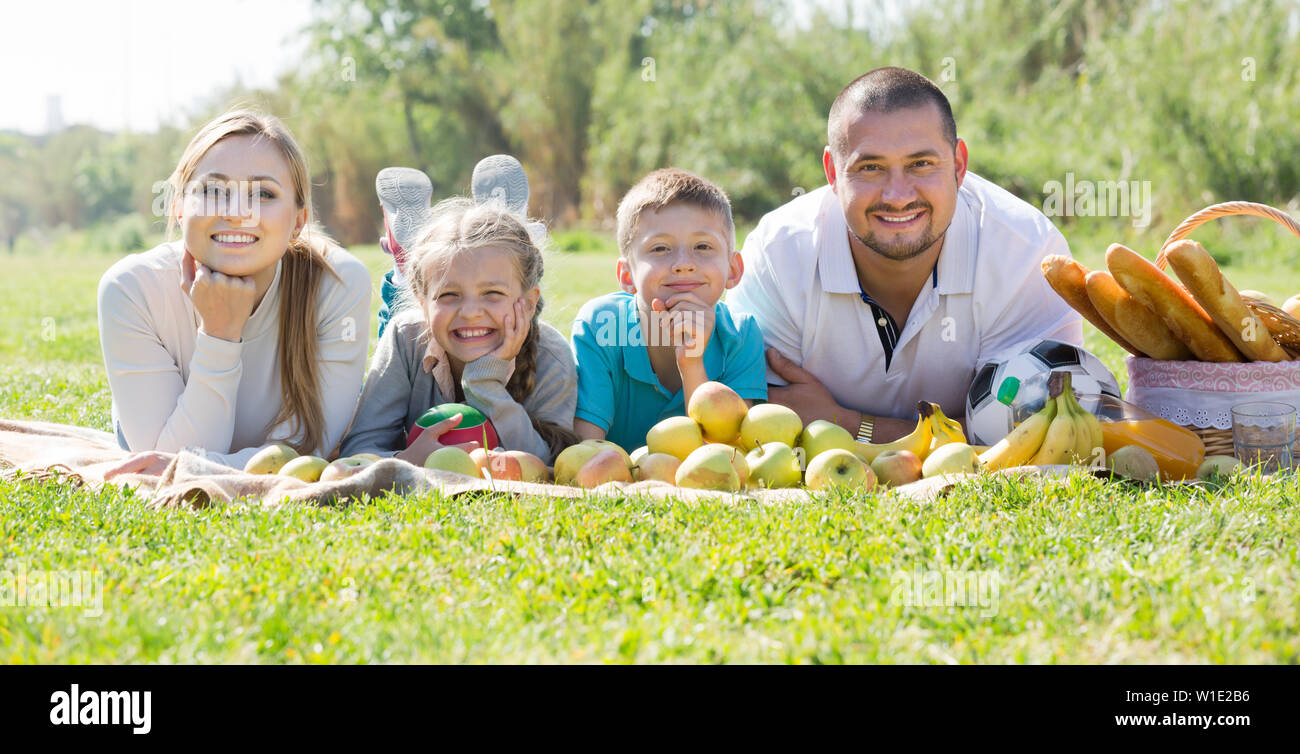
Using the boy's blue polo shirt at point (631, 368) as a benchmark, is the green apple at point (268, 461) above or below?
below

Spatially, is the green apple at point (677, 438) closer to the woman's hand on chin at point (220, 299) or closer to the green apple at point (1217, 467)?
the woman's hand on chin at point (220, 299)

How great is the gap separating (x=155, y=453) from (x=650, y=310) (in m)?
1.98

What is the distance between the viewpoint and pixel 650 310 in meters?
4.46

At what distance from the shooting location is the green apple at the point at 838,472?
12.0 feet

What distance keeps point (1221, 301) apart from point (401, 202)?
390cm

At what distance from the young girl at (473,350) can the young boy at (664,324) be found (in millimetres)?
143

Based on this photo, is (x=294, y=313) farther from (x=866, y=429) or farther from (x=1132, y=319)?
(x=1132, y=319)

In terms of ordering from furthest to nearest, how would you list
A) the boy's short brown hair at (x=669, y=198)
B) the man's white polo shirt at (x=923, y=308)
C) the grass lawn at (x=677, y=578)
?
the man's white polo shirt at (x=923, y=308) < the boy's short brown hair at (x=669, y=198) < the grass lawn at (x=677, y=578)

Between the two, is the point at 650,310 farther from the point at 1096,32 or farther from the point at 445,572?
the point at 1096,32

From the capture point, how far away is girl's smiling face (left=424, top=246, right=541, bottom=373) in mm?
4348

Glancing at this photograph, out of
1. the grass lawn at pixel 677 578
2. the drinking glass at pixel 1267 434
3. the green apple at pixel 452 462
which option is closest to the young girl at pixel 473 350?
the green apple at pixel 452 462

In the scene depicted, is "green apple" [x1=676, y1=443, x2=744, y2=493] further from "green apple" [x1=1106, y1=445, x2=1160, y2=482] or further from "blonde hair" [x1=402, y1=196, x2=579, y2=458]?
"green apple" [x1=1106, y1=445, x2=1160, y2=482]

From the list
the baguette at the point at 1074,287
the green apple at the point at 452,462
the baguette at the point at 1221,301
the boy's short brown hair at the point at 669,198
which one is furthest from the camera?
the boy's short brown hair at the point at 669,198
